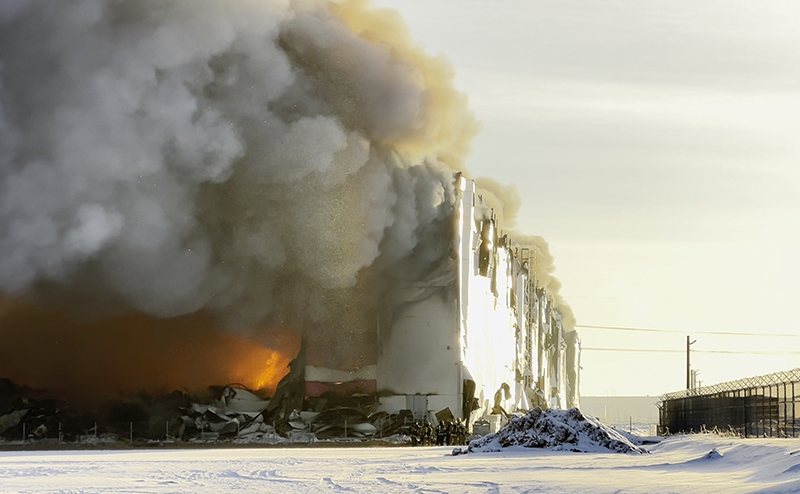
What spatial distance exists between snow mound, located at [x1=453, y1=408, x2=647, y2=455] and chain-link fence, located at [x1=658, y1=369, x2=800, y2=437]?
5.54m

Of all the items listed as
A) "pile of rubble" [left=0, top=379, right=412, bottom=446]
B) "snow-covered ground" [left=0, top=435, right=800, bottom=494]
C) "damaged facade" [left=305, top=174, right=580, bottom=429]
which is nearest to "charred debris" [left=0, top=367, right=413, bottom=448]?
"pile of rubble" [left=0, top=379, right=412, bottom=446]

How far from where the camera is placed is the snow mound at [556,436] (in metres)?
43.1

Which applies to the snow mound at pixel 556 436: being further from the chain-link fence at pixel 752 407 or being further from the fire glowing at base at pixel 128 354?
the fire glowing at base at pixel 128 354

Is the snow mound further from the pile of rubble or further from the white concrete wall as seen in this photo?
the white concrete wall

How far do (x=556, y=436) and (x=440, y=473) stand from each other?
14.1m

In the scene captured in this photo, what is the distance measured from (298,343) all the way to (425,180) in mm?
11350

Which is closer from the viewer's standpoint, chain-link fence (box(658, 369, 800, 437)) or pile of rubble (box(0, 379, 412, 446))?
chain-link fence (box(658, 369, 800, 437))

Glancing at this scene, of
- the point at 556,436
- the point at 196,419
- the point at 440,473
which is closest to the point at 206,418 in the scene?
the point at 196,419

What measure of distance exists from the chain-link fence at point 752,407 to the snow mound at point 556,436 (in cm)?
554

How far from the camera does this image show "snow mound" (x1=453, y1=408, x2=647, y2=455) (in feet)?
141

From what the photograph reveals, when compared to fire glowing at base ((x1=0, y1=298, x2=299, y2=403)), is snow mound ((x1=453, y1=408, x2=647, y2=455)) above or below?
below

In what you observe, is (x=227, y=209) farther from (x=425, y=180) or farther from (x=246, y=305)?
(x=425, y=180)

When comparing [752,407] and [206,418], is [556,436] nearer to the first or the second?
[752,407]

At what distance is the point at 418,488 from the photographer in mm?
25859
